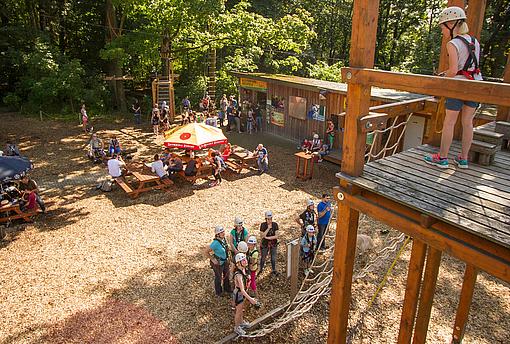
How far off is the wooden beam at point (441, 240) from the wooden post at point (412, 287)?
63 cm

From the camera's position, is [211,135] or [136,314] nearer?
[136,314]

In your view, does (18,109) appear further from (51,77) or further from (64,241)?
(64,241)

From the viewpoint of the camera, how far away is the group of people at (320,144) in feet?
52.5

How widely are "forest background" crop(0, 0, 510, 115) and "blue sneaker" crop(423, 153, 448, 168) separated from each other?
17724 millimetres

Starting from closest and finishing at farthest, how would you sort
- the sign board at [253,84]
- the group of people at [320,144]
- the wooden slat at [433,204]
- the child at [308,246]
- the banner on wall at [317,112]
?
the wooden slat at [433,204] → the child at [308,246] → the group of people at [320,144] → the banner on wall at [317,112] → the sign board at [253,84]

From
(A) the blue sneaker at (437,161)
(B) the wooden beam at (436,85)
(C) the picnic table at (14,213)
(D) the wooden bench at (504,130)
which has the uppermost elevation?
(B) the wooden beam at (436,85)

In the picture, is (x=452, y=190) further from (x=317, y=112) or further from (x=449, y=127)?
(x=317, y=112)

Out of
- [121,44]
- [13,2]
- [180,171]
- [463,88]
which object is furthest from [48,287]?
[13,2]

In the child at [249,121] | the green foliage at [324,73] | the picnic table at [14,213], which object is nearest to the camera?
the picnic table at [14,213]

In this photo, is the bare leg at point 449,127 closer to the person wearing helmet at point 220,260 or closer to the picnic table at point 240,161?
the person wearing helmet at point 220,260

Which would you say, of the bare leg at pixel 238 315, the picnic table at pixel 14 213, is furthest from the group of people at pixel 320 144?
the picnic table at pixel 14 213

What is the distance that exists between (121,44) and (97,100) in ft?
18.7

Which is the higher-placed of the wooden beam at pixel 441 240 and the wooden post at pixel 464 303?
the wooden beam at pixel 441 240

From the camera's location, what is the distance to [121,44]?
23.3 m
